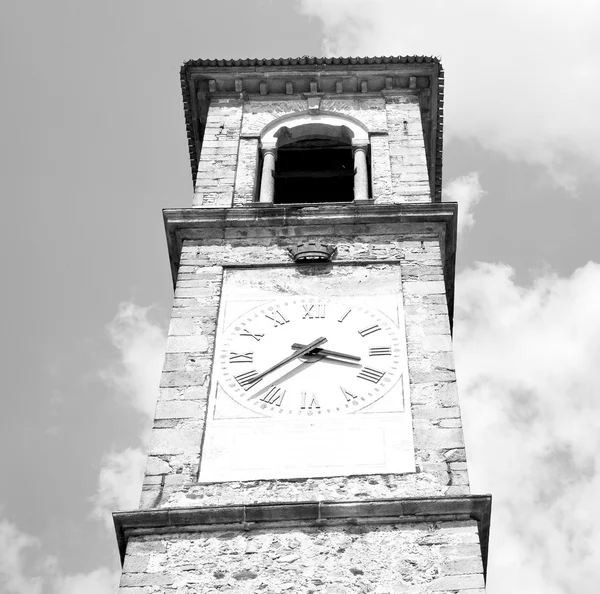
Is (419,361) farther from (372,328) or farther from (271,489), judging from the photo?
(271,489)

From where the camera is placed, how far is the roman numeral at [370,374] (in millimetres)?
13488

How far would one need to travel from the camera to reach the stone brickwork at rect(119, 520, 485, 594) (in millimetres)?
11031

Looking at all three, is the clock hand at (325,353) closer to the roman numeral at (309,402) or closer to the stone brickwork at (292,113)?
the roman numeral at (309,402)

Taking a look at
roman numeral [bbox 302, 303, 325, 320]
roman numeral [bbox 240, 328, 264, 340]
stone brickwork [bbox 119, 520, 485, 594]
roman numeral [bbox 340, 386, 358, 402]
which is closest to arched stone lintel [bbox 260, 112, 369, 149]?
roman numeral [bbox 302, 303, 325, 320]

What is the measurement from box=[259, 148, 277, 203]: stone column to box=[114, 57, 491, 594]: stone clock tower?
1.9 inches

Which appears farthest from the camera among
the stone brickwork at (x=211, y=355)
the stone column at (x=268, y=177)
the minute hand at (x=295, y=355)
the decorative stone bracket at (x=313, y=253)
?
the stone column at (x=268, y=177)

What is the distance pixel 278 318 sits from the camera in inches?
570

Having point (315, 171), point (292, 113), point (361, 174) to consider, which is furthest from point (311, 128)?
point (361, 174)

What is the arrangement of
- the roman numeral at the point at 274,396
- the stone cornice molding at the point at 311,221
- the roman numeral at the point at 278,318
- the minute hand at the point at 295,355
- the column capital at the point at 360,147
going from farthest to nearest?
the column capital at the point at 360,147, the stone cornice molding at the point at 311,221, the roman numeral at the point at 278,318, the minute hand at the point at 295,355, the roman numeral at the point at 274,396

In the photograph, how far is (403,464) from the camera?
12.3 metres

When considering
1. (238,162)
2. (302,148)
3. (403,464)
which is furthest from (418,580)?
(302,148)

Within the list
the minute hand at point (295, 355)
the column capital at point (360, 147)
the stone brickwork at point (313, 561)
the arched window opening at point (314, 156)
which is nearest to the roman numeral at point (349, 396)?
the minute hand at point (295, 355)

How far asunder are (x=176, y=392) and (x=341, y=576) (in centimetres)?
314

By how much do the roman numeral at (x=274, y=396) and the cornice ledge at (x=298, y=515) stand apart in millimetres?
1742
